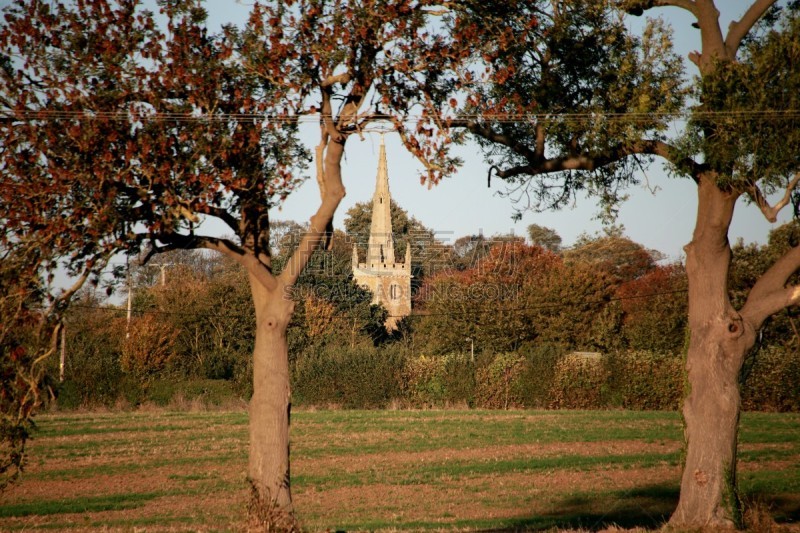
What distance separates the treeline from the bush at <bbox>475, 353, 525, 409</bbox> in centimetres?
7

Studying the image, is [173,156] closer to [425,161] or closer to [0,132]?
[0,132]

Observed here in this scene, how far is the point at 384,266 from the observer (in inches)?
3519

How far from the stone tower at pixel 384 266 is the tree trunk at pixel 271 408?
232ft

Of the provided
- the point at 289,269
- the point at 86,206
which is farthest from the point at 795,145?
the point at 86,206

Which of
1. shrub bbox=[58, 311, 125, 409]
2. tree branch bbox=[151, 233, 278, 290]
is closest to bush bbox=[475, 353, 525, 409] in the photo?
shrub bbox=[58, 311, 125, 409]

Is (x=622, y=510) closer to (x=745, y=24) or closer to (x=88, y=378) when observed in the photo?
(x=745, y=24)

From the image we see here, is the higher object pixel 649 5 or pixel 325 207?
pixel 649 5

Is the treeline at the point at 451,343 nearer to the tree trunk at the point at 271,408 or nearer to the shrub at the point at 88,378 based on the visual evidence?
the shrub at the point at 88,378

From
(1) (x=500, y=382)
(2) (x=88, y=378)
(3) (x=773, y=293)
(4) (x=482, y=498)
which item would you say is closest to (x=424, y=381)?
(1) (x=500, y=382)

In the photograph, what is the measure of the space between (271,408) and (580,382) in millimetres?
31029

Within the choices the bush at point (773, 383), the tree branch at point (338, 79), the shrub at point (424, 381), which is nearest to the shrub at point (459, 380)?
the shrub at point (424, 381)

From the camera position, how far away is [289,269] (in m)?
11.3

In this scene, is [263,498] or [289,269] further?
[289,269]

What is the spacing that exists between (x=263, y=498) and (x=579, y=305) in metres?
45.3
